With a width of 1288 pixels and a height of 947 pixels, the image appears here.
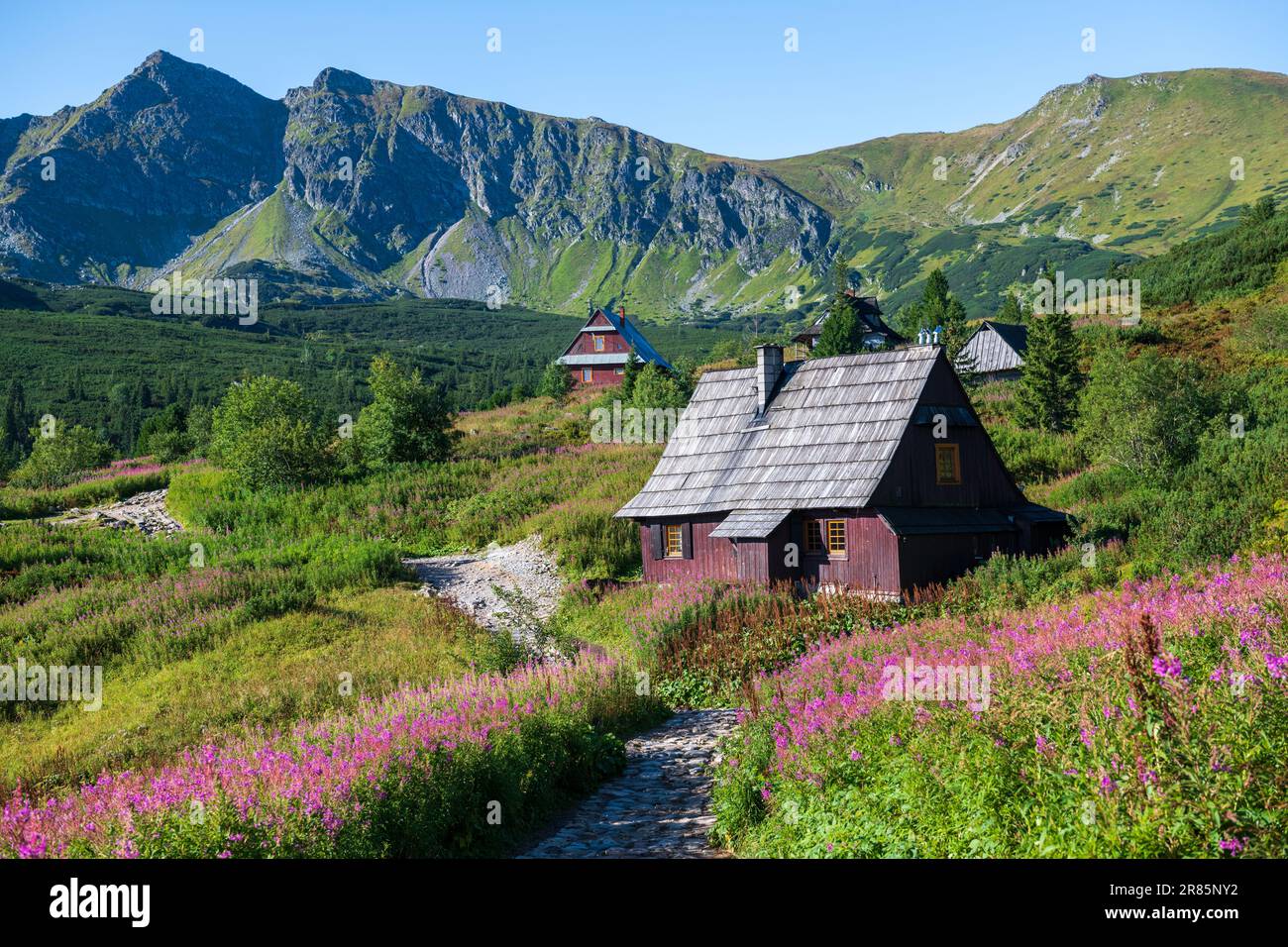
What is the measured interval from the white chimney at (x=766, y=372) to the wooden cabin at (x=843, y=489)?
5cm

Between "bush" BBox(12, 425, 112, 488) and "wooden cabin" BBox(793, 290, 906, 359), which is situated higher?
"wooden cabin" BBox(793, 290, 906, 359)

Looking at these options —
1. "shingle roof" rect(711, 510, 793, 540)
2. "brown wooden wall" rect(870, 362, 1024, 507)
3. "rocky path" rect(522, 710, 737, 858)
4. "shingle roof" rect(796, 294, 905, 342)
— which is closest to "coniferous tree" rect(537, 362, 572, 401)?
"shingle roof" rect(796, 294, 905, 342)

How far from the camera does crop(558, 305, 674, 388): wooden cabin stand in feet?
302

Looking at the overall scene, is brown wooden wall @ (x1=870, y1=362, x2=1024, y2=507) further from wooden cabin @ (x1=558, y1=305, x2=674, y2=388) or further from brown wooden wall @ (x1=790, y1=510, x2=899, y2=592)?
wooden cabin @ (x1=558, y1=305, x2=674, y2=388)

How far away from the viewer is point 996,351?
6638 centimetres

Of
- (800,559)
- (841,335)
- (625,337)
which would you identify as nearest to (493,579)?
(800,559)

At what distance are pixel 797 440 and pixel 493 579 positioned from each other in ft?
32.6

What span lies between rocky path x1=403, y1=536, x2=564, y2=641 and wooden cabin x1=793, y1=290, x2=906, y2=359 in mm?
54762

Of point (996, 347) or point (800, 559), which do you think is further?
point (996, 347)

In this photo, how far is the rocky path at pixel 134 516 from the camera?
40656 millimetres

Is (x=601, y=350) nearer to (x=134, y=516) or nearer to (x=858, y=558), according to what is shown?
(x=134, y=516)

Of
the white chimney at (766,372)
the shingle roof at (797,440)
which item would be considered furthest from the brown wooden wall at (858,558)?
the white chimney at (766,372)
